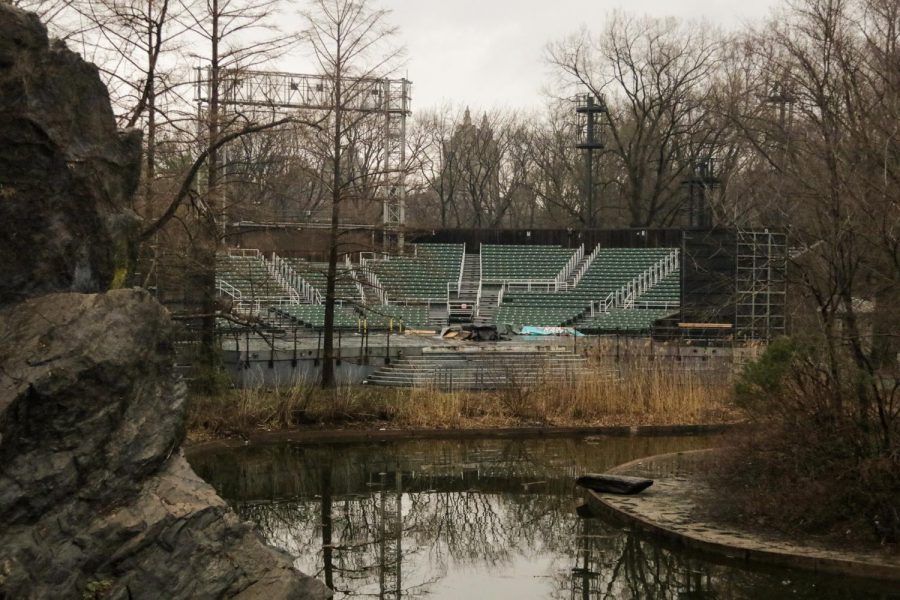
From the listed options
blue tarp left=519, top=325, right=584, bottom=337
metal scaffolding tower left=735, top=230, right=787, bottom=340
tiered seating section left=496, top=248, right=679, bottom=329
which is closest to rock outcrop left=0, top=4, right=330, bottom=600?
metal scaffolding tower left=735, top=230, right=787, bottom=340

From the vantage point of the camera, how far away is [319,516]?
14.9 metres

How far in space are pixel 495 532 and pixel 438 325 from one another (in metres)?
26.7

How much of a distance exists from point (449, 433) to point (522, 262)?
2887 centimetres

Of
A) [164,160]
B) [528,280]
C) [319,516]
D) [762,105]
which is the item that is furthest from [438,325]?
[319,516]

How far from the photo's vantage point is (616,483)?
15.4m

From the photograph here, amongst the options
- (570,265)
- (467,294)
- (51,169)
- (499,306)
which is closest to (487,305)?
(499,306)

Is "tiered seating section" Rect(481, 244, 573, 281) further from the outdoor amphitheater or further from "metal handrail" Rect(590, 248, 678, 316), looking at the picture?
"metal handrail" Rect(590, 248, 678, 316)

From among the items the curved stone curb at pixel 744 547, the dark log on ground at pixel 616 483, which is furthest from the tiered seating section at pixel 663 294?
the curved stone curb at pixel 744 547

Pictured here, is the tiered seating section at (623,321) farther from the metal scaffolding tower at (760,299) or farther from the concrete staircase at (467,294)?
the concrete staircase at (467,294)

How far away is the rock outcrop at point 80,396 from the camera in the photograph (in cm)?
749

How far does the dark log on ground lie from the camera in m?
15.3

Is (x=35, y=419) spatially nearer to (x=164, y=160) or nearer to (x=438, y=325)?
(x=164, y=160)

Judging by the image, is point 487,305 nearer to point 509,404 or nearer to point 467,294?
point 467,294

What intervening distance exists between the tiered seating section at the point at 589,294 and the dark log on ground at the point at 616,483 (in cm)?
2364
